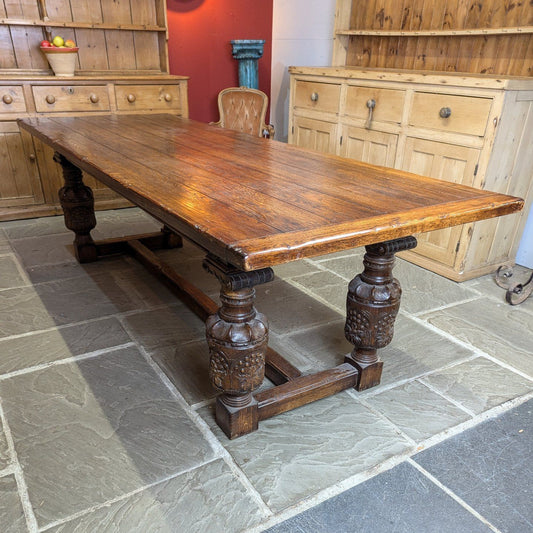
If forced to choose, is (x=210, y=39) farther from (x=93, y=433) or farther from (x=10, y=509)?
(x=10, y=509)

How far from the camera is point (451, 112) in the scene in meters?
2.68

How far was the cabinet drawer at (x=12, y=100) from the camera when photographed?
3338 millimetres

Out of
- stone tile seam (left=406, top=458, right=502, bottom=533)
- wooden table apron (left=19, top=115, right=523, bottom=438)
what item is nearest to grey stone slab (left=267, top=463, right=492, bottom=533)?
stone tile seam (left=406, top=458, right=502, bottom=533)

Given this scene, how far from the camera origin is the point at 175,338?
2.17 meters

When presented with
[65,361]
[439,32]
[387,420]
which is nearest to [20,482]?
[65,361]

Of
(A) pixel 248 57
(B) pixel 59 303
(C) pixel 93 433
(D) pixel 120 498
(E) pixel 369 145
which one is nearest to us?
(D) pixel 120 498

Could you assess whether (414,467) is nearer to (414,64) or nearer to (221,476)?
(221,476)

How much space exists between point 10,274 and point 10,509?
69.0 inches

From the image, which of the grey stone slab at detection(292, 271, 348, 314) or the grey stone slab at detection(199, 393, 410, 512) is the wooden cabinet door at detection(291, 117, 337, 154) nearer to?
the grey stone slab at detection(292, 271, 348, 314)

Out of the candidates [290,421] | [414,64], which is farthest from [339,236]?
[414,64]

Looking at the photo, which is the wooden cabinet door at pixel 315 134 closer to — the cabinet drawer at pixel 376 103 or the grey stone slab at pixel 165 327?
the cabinet drawer at pixel 376 103

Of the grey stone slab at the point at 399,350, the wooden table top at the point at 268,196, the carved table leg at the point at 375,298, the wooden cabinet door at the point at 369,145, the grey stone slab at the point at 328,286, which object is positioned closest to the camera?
the wooden table top at the point at 268,196

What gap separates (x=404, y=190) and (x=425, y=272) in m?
1.57

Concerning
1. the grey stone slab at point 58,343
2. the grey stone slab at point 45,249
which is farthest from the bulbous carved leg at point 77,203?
the grey stone slab at point 58,343
